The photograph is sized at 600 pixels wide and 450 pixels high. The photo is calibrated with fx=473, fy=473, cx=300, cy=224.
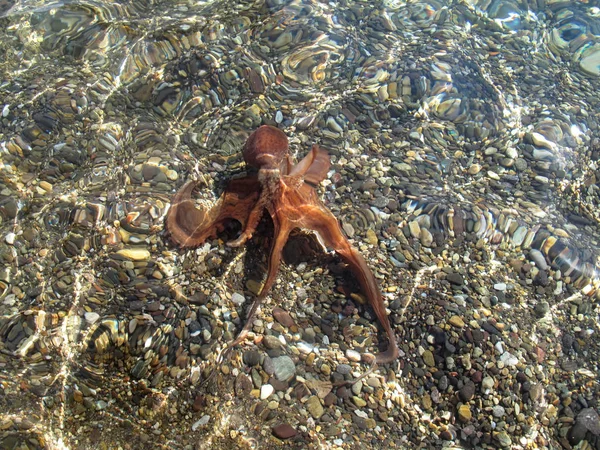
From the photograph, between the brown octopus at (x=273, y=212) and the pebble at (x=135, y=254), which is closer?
the brown octopus at (x=273, y=212)

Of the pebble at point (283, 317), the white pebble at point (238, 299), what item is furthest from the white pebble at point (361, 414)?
the white pebble at point (238, 299)

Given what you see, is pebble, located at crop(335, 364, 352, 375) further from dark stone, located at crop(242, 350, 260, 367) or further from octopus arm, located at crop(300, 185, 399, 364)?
dark stone, located at crop(242, 350, 260, 367)

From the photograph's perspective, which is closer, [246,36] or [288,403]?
[288,403]

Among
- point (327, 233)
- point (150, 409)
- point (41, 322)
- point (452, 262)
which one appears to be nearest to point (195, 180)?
point (327, 233)

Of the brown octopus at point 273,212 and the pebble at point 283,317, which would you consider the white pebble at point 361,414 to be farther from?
the pebble at point 283,317

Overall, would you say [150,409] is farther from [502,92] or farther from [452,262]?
[502,92]

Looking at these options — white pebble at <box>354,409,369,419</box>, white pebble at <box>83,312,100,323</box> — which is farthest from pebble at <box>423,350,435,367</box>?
white pebble at <box>83,312,100,323</box>
